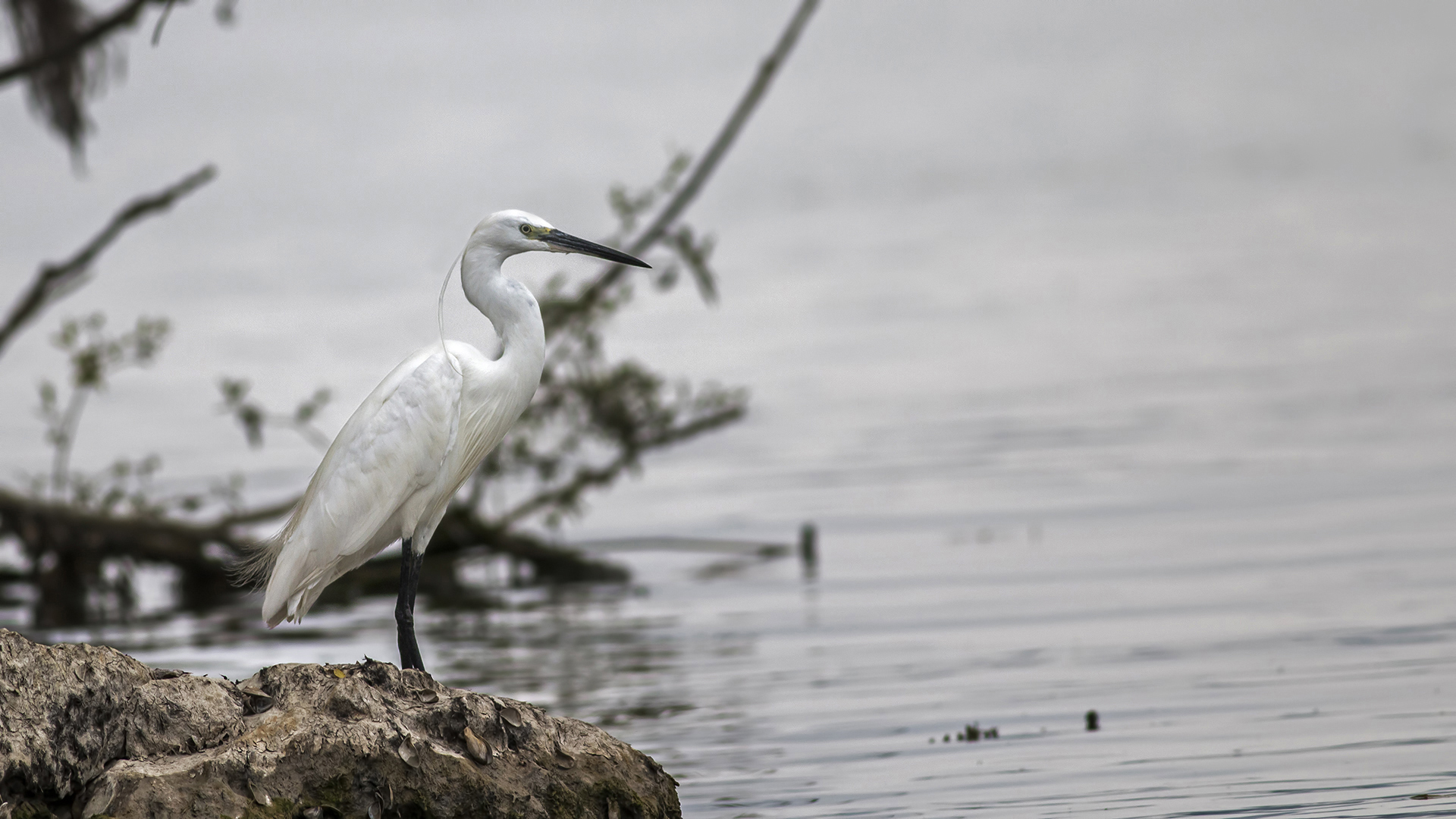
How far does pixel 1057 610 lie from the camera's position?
418 inches

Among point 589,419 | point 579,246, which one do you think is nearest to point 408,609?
point 579,246

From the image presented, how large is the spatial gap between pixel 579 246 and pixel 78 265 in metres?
4.56

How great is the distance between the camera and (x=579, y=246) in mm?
6668

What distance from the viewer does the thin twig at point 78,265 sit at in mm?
9305

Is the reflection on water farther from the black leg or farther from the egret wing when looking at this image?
the egret wing

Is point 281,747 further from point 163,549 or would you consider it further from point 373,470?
point 163,549

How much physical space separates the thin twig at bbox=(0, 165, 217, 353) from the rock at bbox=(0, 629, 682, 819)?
4543 millimetres

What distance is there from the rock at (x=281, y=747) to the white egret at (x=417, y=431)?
1218mm

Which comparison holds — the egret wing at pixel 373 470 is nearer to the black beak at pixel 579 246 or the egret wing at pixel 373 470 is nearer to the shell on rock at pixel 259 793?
the black beak at pixel 579 246

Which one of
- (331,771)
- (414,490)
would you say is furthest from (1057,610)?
(331,771)

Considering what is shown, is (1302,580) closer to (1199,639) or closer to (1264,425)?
(1199,639)

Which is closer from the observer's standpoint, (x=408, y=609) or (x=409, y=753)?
(x=409, y=753)

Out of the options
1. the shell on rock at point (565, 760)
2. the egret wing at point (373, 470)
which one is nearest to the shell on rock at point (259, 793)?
the shell on rock at point (565, 760)

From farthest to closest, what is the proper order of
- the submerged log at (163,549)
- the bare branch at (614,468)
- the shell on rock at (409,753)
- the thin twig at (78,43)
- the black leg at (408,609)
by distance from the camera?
the bare branch at (614,468) → the submerged log at (163,549) → the thin twig at (78,43) → the black leg at (408,609) → the shell on rock at (409,753)
